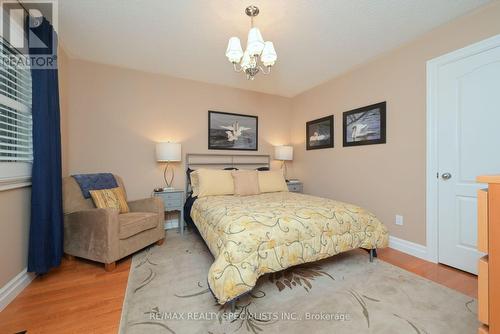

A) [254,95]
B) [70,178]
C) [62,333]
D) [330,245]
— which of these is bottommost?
[62,333]

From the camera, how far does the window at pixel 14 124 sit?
5.34 feet

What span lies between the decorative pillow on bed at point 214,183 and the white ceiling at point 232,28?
1595 mm

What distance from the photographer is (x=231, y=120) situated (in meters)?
3.89

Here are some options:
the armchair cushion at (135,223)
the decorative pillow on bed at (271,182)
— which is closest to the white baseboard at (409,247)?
the decorative pillow on bed at (271,182)

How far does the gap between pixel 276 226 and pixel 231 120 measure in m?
2.64

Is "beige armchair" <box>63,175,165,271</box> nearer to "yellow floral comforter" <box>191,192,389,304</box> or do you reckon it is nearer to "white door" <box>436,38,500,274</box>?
"yellow floral comforter" <box>191,192,389,304</box>

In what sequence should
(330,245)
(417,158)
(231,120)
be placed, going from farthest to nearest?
1. (231,120)
2. (417,158)
3. (330,245)

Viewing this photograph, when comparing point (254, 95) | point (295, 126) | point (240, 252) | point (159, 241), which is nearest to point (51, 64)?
point (159, 241)

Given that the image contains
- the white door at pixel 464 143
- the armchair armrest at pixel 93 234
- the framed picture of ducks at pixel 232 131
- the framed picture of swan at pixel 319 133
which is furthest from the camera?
the framed picture of ducks at pixel 232 131

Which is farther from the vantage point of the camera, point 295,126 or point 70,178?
point 295,126

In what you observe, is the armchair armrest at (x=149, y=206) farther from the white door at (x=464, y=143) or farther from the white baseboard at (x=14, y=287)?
the white door at (x=464, y=143)

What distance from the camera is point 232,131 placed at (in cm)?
391

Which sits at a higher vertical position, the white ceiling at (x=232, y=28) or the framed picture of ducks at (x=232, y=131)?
the white ceiling at (x=232, y=28)

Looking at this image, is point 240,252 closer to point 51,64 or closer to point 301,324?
point 301,324
